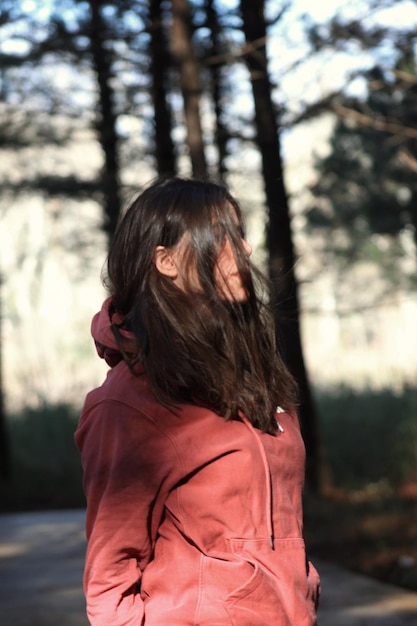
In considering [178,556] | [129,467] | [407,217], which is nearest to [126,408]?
[129,467]

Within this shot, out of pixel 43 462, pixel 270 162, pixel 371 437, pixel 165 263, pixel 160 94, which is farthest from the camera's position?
pixel 43 462

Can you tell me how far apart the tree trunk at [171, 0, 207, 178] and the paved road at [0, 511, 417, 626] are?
12.2 feet

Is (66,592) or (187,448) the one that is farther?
(66,592)

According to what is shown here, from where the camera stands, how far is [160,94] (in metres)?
11.0

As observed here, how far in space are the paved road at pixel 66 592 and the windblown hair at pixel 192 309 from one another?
328 cm

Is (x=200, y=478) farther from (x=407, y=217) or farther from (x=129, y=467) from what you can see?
(x=407, y=217)

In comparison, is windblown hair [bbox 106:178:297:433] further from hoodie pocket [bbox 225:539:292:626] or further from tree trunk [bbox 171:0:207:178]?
tree trunk [bbox 171:0:207:178]

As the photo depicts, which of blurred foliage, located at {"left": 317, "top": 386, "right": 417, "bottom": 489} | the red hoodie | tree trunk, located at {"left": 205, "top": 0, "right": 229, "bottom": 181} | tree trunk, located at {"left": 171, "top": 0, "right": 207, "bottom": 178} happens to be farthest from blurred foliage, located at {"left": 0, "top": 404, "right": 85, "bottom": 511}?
the red hoodie

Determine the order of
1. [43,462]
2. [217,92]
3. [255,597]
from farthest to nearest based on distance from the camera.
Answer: [217,92] → [43,462] → [255,597]

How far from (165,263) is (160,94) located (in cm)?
925

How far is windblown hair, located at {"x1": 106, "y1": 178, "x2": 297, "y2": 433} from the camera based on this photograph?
6.41ft

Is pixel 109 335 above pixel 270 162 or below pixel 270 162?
below

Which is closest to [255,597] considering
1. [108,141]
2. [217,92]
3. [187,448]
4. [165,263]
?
[187,448]

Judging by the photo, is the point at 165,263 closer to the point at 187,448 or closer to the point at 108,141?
the point at 187,448
